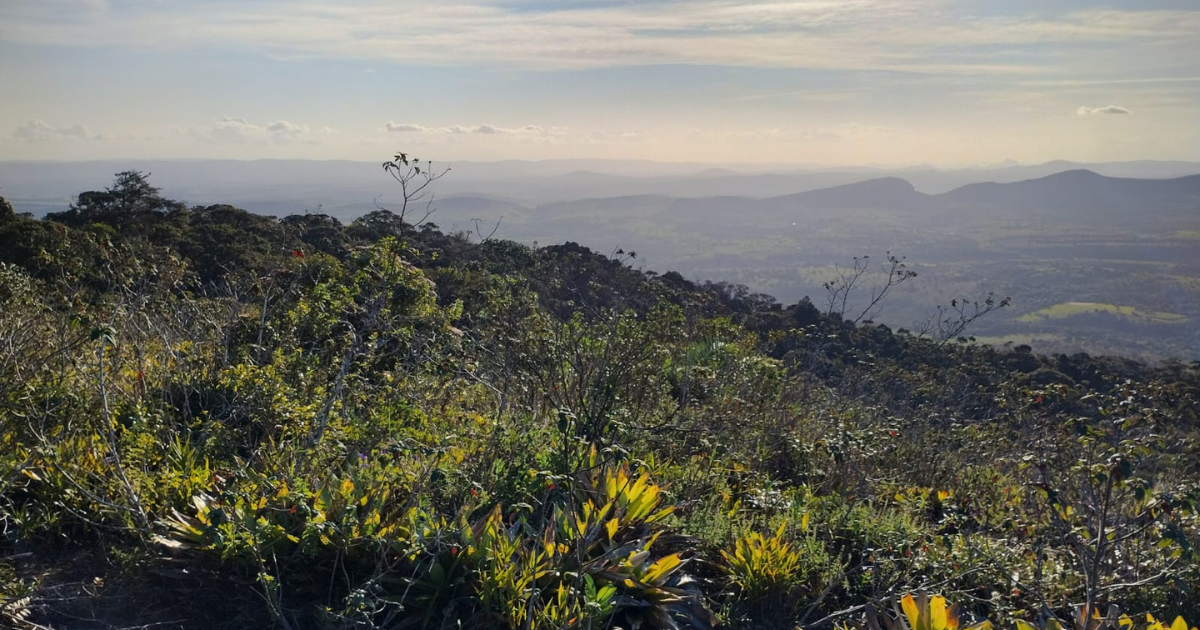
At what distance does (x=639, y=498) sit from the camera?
3820mm

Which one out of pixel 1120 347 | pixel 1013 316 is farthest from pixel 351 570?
pixel 1013 316

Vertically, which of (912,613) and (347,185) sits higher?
(347,185)

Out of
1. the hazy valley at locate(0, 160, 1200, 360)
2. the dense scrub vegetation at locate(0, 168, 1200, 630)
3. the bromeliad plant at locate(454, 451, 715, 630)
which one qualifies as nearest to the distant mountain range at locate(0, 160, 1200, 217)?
the hazy valley at locate(0, 160, 1200, 360)

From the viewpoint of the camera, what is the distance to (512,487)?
3.91 m

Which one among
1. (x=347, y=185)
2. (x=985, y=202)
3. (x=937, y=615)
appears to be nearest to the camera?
(x=937, y=615)

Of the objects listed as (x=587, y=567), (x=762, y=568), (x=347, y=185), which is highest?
(x=347, y=185)

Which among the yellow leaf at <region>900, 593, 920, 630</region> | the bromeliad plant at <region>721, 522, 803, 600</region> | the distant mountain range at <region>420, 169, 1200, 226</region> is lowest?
the bromeliad plant at <region>721, 522, 803, 600</region>

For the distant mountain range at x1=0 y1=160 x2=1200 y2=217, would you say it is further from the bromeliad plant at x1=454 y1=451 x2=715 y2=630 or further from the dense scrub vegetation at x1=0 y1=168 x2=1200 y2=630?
the bromeliad plant at x1=454 y1=451 x2=715 y2=630

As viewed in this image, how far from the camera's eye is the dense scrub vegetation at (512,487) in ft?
10.4

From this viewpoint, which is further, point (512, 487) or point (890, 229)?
point (890, 229)

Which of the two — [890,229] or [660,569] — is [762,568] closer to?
[660,569]

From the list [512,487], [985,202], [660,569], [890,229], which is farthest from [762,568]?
[985,202]

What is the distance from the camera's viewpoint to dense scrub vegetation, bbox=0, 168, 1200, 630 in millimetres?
3162

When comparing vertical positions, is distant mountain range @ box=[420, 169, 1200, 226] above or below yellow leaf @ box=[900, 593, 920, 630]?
above
